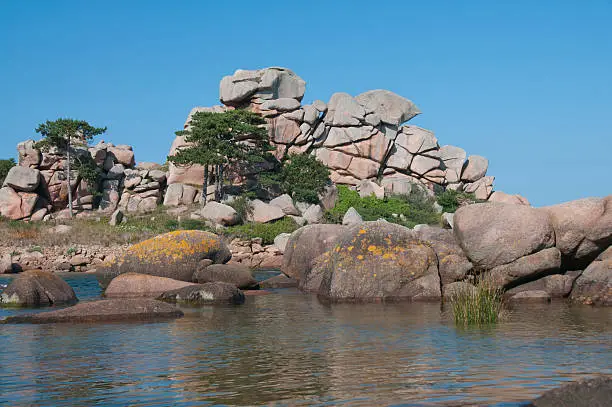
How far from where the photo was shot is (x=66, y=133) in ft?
190

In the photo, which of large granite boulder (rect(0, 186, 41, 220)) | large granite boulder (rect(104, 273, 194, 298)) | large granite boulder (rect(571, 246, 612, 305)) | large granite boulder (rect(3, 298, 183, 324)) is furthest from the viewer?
large granite boulder (rect(0, 186, 41, 220))

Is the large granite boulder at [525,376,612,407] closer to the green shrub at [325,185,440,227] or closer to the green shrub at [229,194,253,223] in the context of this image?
the green shrub at [229,194,253,223]

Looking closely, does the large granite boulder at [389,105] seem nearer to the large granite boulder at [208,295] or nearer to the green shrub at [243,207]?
the green shrub at [243,207]

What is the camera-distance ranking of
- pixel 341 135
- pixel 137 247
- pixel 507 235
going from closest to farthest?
pixel 507 235 → pixel 137 247 → pixel 341 135


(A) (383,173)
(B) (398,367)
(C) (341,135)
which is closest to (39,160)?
(C) (341,135)

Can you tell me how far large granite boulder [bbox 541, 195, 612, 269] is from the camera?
1978 centimetres

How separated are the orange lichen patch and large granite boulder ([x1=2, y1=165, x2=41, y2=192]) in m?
36.3

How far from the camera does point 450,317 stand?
626 inches

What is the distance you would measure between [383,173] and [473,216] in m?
46.9

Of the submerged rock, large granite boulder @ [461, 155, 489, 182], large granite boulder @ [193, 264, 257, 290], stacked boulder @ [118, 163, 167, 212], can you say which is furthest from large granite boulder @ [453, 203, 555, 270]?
large granite boulder @ [461, 155, 489, 182]

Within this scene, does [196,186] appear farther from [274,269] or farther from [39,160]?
[274,269]

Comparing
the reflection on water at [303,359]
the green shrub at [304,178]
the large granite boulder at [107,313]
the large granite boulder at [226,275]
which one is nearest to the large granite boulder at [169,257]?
the large granite boulder at [226,275]

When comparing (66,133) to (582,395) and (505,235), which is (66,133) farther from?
(582,395)

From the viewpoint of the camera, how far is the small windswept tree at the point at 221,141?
182 feet
